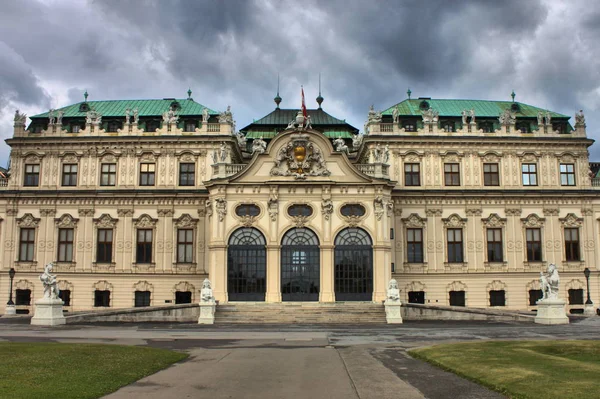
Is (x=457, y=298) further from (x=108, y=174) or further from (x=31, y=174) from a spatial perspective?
(x=31, y=174)

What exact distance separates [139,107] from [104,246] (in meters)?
13.8

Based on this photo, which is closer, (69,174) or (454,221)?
(454,221)

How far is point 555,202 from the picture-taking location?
52.2 m

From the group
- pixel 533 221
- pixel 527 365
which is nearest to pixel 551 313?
pixel 533 221

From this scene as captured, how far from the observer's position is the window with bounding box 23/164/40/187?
53.2 m

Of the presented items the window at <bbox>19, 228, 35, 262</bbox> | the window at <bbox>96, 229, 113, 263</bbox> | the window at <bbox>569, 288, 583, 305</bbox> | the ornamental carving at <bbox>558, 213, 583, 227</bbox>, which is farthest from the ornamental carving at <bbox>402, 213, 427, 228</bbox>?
the window at <bbox>19, 228, 35, 262</bbox>

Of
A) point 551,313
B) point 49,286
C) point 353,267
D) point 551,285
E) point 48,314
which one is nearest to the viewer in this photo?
point 48,314

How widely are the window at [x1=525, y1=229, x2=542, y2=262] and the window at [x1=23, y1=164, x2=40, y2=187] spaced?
4291cm

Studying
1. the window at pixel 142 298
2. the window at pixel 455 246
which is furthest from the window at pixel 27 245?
the window at pixel 455 246

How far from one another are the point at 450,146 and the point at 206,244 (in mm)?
22811

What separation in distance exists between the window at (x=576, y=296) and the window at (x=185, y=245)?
106ft

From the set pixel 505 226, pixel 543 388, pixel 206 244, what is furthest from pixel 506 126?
pixel 543 388

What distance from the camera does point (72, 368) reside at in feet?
54.7

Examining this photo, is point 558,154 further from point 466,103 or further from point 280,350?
point 280,350
